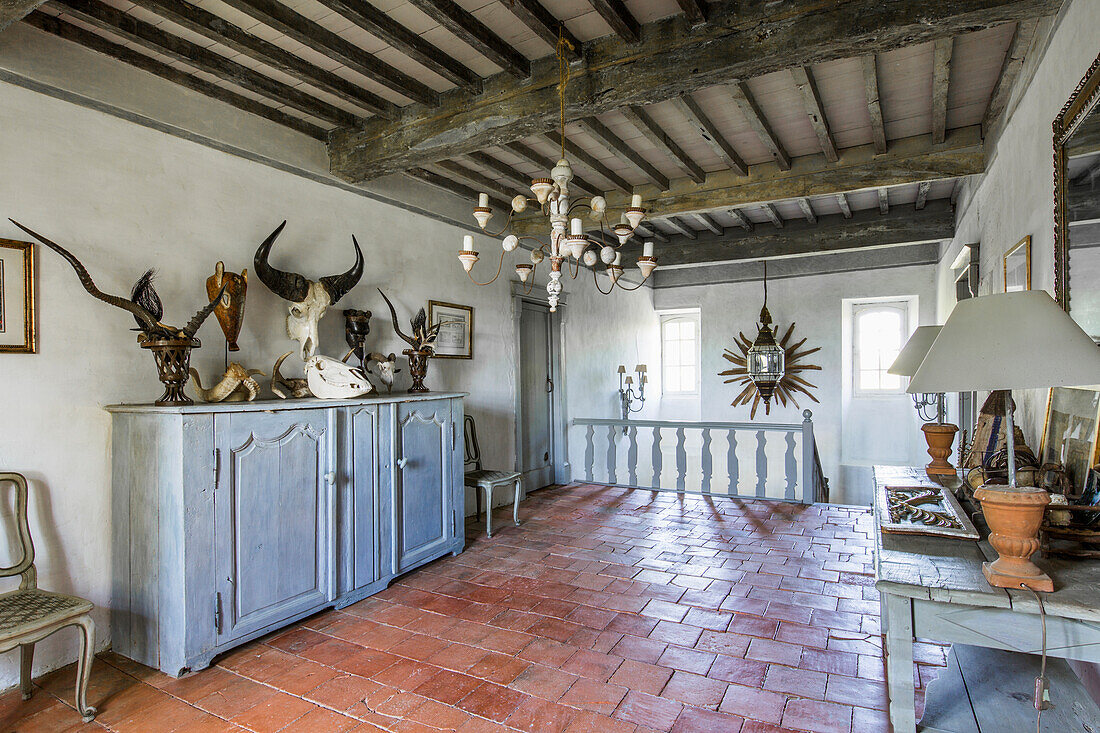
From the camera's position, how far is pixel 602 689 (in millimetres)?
2512

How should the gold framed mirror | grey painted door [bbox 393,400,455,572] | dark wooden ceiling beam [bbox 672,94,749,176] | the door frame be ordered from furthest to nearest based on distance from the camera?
1. the door frame
2. grey painted door [bbox 393,400,455,572]
3. dark wooden ceiling beam [bbox 672,94,749,176]
4. the gold framed mirror

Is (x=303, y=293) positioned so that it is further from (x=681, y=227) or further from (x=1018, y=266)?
(x=681, y=227)

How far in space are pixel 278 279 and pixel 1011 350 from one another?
11.7 ft

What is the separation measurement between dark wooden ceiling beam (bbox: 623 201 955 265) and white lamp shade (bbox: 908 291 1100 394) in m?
5.41

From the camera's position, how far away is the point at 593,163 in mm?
4801

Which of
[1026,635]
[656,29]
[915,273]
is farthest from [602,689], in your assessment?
[915,273]

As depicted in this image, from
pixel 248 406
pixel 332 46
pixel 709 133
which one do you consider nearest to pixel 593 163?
pixel 709 133

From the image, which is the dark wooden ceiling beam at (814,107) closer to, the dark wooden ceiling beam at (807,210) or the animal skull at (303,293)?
the dark wooden ceiling beam at (807,210)

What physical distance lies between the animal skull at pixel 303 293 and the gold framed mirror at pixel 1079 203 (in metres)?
3.68

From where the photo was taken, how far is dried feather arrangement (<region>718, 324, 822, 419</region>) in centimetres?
848

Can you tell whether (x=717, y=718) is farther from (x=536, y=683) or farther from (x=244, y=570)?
(x=244, y=570)

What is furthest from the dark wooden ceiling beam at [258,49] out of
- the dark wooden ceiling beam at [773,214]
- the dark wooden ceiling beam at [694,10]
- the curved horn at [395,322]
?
the dark wooden ceiling beam at [773,214]

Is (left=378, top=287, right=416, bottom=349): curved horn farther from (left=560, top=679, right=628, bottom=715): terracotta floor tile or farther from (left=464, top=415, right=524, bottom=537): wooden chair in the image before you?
(left=560, top=679, right=628, bottom=715): terracotta floor tile

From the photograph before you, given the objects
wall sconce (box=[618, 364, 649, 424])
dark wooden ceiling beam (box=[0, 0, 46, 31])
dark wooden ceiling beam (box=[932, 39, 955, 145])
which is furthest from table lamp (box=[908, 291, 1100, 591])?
wall sconce (box=[618, 364, 649, 424])
